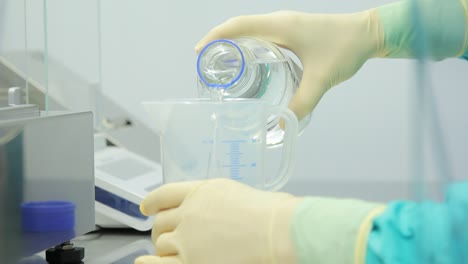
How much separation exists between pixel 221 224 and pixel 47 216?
33 cm

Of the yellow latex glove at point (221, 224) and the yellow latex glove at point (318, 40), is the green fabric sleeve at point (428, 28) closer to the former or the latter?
the yellow latex glove at point (318, 40)

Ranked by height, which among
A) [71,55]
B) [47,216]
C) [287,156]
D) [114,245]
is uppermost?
[71,55]

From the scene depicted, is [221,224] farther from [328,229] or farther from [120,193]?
[120,193]

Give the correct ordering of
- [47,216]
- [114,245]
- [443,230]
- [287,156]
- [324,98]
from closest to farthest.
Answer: [443,230]
[287,156]
[47,216]
[114,245]
[324,98]

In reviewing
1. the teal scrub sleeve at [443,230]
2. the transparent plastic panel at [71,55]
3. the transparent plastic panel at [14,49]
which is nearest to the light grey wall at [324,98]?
the transparent plastic panel at [71,55]

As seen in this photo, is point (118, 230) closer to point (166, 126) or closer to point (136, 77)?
point (166, 126)

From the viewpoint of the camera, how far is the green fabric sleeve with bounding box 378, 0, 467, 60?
59 centimetres

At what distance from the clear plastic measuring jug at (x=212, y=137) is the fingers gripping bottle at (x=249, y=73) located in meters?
0.07

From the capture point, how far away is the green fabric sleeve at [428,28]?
0.59 m

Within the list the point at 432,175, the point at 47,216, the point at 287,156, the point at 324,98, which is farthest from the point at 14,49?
the point at 324,98

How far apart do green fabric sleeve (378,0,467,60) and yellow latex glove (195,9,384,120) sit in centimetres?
2

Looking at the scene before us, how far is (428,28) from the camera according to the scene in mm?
603

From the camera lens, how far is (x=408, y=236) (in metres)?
0.67

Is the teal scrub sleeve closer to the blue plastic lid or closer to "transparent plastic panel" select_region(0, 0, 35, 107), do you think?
the blue plastic lid
